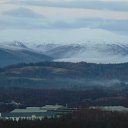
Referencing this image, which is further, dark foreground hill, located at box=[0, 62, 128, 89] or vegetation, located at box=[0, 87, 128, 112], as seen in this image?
dark foreground hill, located at box=[0, 62, 128, 89]

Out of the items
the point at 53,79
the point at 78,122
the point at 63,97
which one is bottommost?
the point at 78,122

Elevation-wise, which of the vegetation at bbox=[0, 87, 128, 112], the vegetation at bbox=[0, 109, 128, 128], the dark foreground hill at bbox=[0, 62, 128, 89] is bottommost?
the vegetation at bbox=[0, 109, 128, 128]

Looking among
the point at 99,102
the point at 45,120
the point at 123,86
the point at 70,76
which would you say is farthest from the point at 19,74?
the point at 45,120

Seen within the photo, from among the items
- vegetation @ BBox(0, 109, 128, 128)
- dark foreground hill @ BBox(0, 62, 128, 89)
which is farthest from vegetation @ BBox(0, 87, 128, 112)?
vegetation @ BBox(0, 109, 128, 128)

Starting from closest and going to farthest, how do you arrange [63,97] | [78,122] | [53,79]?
[78,122]
[63,97]
[53,79]

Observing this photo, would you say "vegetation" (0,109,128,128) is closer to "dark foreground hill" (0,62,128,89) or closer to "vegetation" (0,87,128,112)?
"vegetation" (0,87,128,112)

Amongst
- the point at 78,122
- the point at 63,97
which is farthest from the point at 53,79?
the point at 78,122

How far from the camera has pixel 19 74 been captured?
18938 cm

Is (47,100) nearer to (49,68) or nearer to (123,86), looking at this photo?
(123,86)

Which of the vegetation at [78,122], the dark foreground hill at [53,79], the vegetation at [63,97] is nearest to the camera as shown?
the vegetation at [78,122]

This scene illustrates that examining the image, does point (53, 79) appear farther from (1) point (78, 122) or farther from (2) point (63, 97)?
(1) point (78, 122)

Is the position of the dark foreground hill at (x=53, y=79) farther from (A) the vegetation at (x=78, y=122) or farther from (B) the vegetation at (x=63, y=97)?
(A) the vegetation at (x=78, y=122)

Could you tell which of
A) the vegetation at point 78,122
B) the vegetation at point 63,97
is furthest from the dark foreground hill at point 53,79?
the vegetation at point 78,122

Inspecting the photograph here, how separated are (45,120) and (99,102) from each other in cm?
4526
